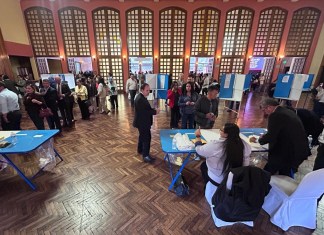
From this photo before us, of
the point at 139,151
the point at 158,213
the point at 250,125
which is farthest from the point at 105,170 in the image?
the point at 250,125

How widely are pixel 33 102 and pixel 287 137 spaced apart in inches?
198

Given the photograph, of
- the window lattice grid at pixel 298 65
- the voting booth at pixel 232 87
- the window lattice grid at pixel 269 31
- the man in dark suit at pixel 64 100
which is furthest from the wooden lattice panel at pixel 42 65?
the window lattice grid at pixel 298 65

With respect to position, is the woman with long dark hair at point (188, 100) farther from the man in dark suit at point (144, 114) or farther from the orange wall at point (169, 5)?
the orange wall at point (169, 5)

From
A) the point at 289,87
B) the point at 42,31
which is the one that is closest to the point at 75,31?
the point at 42,31

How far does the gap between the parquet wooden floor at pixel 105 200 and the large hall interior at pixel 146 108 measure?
0.05 ft

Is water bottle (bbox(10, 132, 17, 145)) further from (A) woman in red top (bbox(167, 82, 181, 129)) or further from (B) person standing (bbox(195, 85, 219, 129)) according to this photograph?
(A) woman in red top (bbox(167, 82, 181, 129))

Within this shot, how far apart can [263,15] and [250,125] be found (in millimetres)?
9512

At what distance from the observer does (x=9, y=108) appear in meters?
3.81

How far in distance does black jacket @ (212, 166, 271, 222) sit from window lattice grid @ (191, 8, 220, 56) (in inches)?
445

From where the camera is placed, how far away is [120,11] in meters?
10.5

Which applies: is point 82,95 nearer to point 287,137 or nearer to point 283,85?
point 287,137

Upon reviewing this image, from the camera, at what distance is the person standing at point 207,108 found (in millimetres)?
3180

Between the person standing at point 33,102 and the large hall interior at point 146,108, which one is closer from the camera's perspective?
the large hall interior at point 146,108

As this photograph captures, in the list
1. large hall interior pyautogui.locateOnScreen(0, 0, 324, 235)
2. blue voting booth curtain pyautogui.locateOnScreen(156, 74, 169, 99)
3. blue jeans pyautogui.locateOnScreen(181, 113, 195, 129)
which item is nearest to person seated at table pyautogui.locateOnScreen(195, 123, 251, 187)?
large hall interior pyautogui.locateOnScreen(0, 0, 324, 235)
